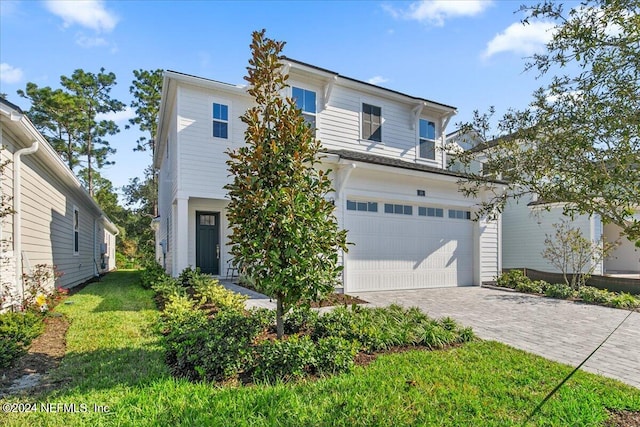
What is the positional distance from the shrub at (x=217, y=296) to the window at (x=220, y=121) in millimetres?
4348

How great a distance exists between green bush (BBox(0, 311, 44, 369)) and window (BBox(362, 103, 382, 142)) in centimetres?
975

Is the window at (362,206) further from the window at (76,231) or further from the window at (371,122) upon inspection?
the window at (76,231)

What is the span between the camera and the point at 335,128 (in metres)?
11.5

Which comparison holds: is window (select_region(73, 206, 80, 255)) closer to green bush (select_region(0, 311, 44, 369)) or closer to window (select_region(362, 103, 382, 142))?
green bush (select_region(0, 311, 44, 369))

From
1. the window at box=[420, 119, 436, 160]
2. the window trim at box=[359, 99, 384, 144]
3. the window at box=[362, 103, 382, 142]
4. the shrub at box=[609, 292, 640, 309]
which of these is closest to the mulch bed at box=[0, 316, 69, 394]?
the window trim at box=[359, 99, 384, 144]

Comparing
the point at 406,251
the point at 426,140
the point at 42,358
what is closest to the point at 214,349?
the point at 42,358

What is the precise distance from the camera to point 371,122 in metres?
12.2

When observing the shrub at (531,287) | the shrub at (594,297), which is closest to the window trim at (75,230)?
the shrub at (531,287)

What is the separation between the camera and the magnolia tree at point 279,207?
4000 millimetres

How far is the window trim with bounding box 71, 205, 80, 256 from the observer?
11945 mm

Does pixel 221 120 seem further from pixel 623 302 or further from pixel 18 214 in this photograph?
pixel 623 302

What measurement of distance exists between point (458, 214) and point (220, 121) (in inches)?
318

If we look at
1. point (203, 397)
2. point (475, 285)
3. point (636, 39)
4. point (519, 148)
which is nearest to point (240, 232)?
point (203, 397)

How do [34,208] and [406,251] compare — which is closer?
[34,208]
